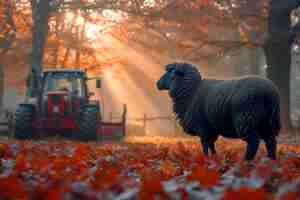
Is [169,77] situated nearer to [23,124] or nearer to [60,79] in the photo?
[23,124]

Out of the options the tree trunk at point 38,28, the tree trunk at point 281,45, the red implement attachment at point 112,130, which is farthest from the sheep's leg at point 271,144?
the tree trunk at point 38,28

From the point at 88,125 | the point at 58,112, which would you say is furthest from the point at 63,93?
the point at 88,125

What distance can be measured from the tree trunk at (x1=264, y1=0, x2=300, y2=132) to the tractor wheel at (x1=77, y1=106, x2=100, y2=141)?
879 cm

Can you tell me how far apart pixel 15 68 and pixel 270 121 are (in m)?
28.6

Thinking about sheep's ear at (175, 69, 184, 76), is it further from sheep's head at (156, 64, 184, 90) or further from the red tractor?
the red tractor

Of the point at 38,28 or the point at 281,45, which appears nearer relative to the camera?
the point at 281,45

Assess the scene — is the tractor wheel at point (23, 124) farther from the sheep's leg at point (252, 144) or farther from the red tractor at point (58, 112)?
the sheep's leg at point (252, 144)

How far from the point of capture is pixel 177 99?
9.70 m

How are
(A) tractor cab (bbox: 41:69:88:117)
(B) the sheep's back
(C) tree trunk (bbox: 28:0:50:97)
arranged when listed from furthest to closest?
(C) tree trunk (bbox: 28:0:50:97), (A) tractor cab (bbox: 41:69:88:117), (B) the sheep's back

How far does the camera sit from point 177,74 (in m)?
9.58

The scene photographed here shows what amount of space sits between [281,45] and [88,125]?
371 inches

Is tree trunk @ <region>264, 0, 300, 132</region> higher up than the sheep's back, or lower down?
higher up

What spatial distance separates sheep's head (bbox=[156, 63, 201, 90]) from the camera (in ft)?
31.2

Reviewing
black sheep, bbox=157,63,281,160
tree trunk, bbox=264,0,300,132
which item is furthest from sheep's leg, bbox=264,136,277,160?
tree trunk, bbox=264,0,300,132
